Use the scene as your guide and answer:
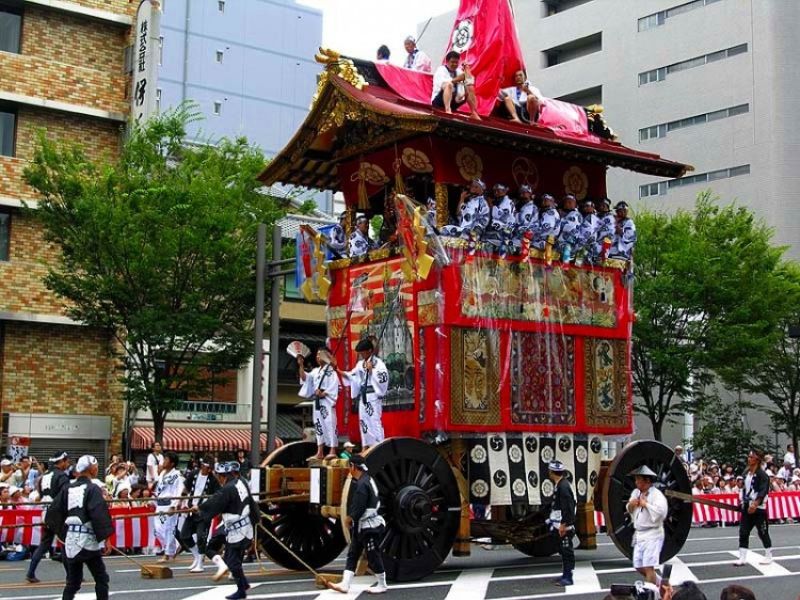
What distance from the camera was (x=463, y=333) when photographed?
615 inches

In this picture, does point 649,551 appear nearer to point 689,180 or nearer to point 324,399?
point 324,399

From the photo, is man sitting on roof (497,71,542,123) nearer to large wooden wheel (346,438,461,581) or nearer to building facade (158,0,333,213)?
large wooden wheel (346,438,461,581)

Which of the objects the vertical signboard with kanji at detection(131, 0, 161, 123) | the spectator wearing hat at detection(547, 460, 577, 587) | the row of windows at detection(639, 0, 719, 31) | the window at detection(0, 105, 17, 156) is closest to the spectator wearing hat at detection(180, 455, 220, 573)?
the spectator wearing hat at detection(547, 460, 577, 587)

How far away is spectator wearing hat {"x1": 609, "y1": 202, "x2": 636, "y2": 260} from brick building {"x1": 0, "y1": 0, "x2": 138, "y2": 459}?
18.6m

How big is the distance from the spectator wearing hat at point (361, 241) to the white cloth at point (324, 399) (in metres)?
2.27

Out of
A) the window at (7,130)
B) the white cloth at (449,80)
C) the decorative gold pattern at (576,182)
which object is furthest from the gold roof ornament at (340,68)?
the window at (7,130)

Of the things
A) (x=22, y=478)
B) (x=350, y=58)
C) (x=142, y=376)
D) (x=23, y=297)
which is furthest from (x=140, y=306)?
(x=350, y=58)

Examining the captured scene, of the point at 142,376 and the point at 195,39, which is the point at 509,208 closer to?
the point at 142,376

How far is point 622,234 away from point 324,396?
5.57m

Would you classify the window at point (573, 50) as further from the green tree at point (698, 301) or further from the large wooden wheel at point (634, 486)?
the large wooden wheel at point (634, 486)

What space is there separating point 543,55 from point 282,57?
14526 mm

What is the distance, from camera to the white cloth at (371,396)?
15.3 m

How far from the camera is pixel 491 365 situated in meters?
15.8

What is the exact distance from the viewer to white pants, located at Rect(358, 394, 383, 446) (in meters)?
15.3
